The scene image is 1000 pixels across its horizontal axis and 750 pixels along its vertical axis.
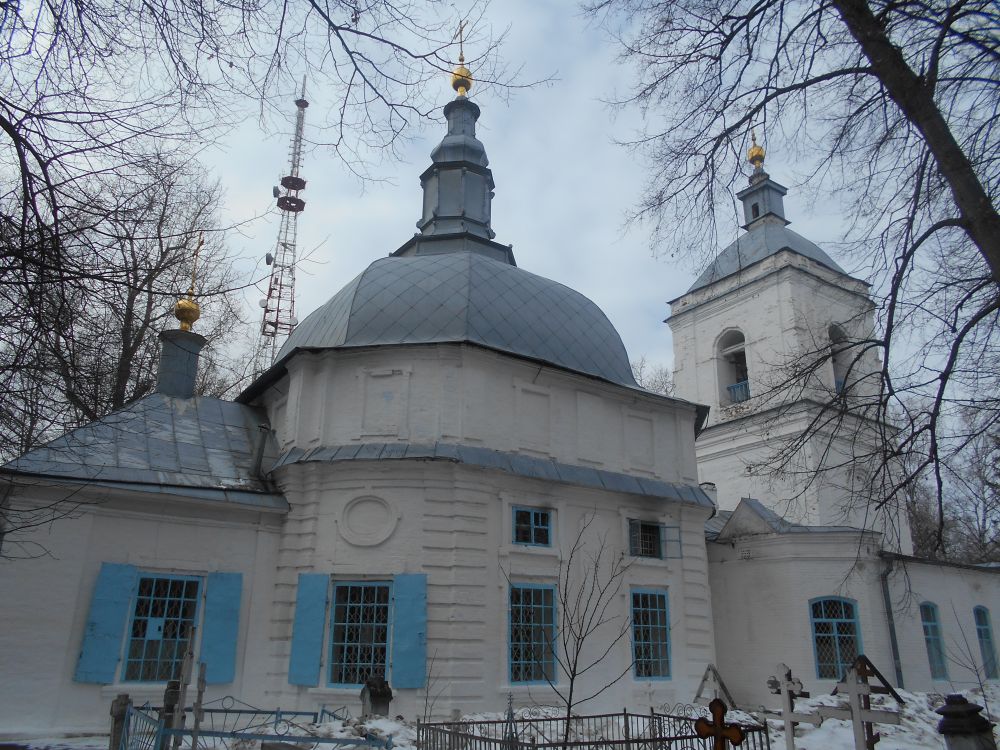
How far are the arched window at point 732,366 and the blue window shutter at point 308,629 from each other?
1586cm

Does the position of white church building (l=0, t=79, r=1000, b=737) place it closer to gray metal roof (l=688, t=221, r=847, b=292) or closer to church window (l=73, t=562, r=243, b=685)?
church window (l=73, t=562, r=243, b=685)

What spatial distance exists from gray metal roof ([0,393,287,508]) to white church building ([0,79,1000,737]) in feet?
0.18

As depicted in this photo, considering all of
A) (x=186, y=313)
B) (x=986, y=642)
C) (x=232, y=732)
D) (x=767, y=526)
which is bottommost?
(x=232, y=732)

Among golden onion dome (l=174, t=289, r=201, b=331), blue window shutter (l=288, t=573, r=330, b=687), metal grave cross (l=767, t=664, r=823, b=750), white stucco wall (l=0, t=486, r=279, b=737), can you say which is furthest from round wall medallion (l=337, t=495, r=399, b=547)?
metal grave cross (l=767, t=664, r=823, b=750)

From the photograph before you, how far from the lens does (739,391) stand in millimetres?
24031

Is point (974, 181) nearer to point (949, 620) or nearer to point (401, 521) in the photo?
point (401, 521)

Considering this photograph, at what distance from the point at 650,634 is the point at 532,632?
269cm

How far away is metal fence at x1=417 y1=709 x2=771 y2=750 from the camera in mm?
7254

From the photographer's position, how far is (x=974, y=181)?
6.16 metres

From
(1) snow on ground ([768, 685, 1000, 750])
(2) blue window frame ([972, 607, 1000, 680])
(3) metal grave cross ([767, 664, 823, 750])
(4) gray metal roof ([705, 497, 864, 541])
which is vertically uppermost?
(4) gray metal roof ([705, 497, 864, 541])

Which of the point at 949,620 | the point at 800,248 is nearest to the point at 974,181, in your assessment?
the point at 949,620

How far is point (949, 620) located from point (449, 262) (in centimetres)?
1424

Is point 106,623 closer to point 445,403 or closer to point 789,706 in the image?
point 445,403

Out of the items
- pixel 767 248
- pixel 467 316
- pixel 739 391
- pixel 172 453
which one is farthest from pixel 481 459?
pixel 767 248
